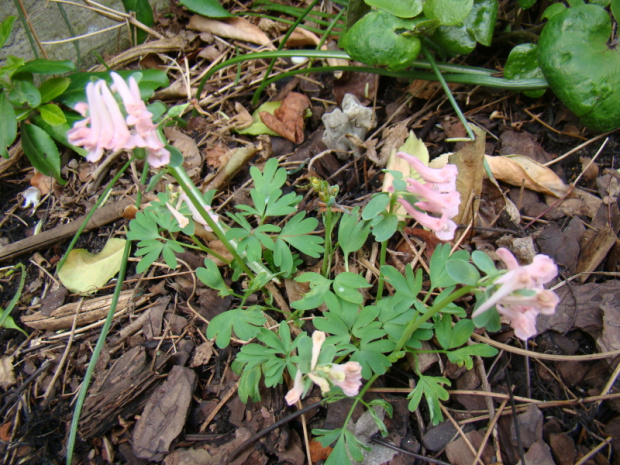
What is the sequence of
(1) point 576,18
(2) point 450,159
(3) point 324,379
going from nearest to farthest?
(3) point 324,379
(1) point 576,18
(2) point 450,159

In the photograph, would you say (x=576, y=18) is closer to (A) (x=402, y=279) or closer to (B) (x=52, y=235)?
(A) (x=402, y=279)

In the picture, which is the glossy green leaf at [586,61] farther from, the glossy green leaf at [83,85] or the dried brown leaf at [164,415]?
the dried brown leaf at [164,415]

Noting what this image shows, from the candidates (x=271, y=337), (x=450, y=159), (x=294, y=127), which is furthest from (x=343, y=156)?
(x=271, y=337)

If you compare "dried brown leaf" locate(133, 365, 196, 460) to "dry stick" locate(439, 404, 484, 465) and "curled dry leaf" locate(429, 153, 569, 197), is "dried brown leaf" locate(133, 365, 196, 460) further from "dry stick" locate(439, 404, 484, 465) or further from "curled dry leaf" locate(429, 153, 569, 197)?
"curled dry leaf" locate(429, 153, 569, 197)

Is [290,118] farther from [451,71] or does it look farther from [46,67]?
[46,67]

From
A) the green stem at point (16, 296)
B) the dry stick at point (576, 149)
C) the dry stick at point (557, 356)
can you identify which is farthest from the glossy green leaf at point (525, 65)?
the green stem at point (16, 296)

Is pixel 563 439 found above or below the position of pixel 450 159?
below
